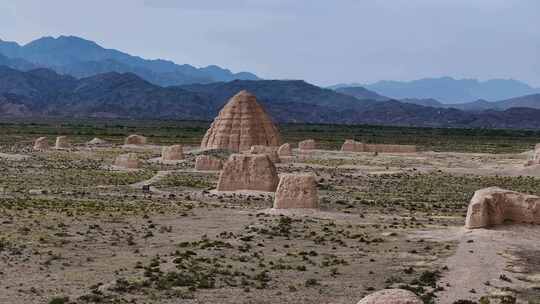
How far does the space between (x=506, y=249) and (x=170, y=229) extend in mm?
11279

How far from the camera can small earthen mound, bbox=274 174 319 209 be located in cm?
3155

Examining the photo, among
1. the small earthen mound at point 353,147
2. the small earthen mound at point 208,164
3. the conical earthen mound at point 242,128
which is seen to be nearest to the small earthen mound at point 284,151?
the conical earthen mound at point 242,128

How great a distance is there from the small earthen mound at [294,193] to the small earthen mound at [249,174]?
5925mm

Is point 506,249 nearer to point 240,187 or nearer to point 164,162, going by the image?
point 240,187

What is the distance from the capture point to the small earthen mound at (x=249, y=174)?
37875mm

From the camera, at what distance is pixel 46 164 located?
5856 cm

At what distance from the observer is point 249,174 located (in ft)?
126

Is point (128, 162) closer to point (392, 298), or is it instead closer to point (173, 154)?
point (173, 154)

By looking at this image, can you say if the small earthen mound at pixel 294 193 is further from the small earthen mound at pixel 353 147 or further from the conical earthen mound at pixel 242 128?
the small earthen mound at pixel 353 147

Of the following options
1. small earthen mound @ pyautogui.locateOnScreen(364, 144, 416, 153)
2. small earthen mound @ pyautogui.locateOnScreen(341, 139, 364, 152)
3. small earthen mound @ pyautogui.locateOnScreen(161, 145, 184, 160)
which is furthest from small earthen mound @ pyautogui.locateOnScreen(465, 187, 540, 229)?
small earthen mound @ pyautogui.locateOnScreen(341, 139, 364, 152)

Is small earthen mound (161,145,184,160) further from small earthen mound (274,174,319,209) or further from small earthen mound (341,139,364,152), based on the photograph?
small earthen mound (274,174,319,209)

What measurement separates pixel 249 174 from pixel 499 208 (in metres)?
14.3

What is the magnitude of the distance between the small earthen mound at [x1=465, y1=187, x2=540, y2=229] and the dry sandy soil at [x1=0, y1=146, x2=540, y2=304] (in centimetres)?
56

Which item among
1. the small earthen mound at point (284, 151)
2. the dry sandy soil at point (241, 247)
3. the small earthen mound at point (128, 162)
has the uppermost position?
the small earthen mound at point (284, 151)
